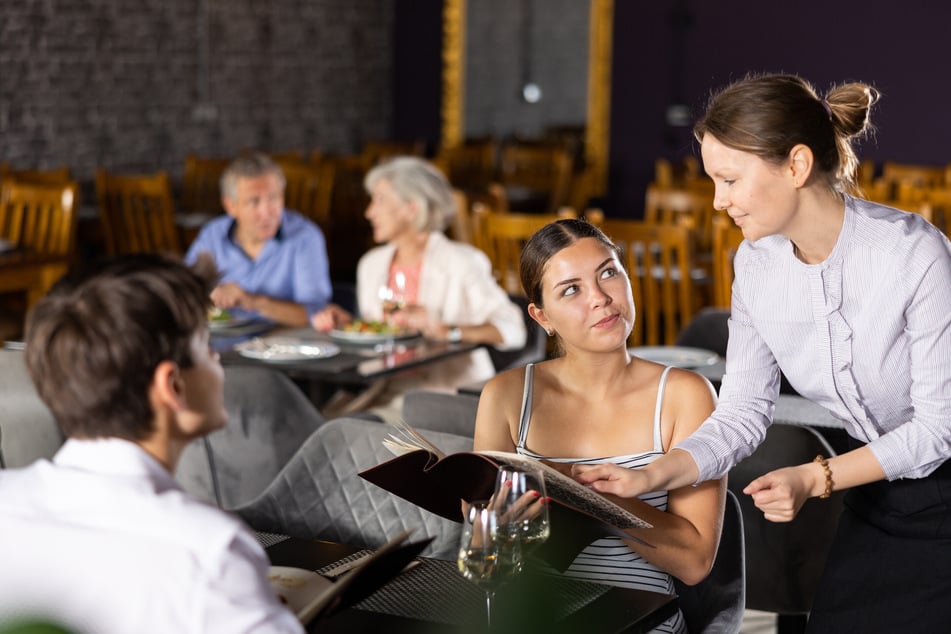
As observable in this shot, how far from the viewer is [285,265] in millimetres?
4363

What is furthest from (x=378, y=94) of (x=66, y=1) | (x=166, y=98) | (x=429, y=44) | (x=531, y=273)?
(x=531, y=273)

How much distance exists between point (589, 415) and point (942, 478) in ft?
1.85

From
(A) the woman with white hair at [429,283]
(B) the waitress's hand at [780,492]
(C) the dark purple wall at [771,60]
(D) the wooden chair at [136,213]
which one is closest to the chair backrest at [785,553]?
(B) the waitress's hand at [780,492]

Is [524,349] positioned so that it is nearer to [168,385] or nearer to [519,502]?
[519,502]

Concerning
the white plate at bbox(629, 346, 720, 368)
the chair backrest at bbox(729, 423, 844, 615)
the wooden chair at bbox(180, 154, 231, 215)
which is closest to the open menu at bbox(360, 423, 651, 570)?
the chair backrest at bbox(729, 423, 844, 615)

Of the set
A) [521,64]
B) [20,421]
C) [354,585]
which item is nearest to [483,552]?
[354,585]

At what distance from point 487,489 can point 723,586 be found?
57 cm

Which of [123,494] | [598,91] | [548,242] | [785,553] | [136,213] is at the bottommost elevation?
[785,553]

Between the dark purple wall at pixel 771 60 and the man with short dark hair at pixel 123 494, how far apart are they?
253 inches

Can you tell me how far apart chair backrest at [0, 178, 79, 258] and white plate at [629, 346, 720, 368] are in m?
3.03

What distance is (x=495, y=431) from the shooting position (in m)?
2.07

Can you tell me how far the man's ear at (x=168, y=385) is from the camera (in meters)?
1.25

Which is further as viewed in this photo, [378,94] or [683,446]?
[378,94]

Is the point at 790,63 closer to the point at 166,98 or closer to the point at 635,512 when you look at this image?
the point at 166,98
